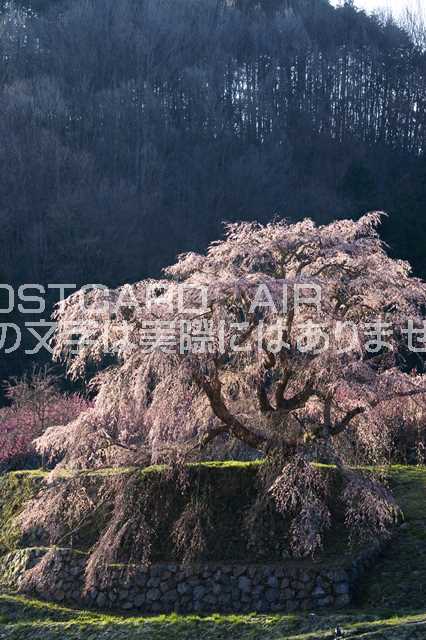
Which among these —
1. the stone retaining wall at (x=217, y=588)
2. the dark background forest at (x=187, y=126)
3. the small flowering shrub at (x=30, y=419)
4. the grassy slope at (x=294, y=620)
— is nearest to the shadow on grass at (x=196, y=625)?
the grassy slope at (x=294, y=620)

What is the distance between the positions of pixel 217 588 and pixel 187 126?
86.8ft

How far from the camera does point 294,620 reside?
296 inches

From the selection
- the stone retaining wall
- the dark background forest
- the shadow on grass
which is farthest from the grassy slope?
the dark background forest

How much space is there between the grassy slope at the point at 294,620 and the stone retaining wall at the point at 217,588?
24 centimetres

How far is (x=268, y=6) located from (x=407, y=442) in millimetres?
29708

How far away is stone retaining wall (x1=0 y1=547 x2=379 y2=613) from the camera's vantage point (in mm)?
7957

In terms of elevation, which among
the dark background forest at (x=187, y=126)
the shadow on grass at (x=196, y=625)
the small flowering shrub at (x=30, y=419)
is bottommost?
the shadow on grass at (x=196, y=625)

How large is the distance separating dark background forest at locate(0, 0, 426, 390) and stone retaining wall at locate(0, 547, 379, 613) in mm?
16926

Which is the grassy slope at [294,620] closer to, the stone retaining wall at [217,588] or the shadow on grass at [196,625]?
→ the shadow on grass at [196,625]

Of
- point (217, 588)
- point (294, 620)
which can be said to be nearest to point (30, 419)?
point (217, 588)

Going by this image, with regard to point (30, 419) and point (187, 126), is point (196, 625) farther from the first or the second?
point (187, 126)

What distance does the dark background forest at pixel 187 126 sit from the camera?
2703cm

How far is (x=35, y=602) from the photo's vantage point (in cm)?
897

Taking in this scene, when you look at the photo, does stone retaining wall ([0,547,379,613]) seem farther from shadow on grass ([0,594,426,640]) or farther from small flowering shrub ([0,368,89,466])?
small flowering shrub ([0,368,89,466])
